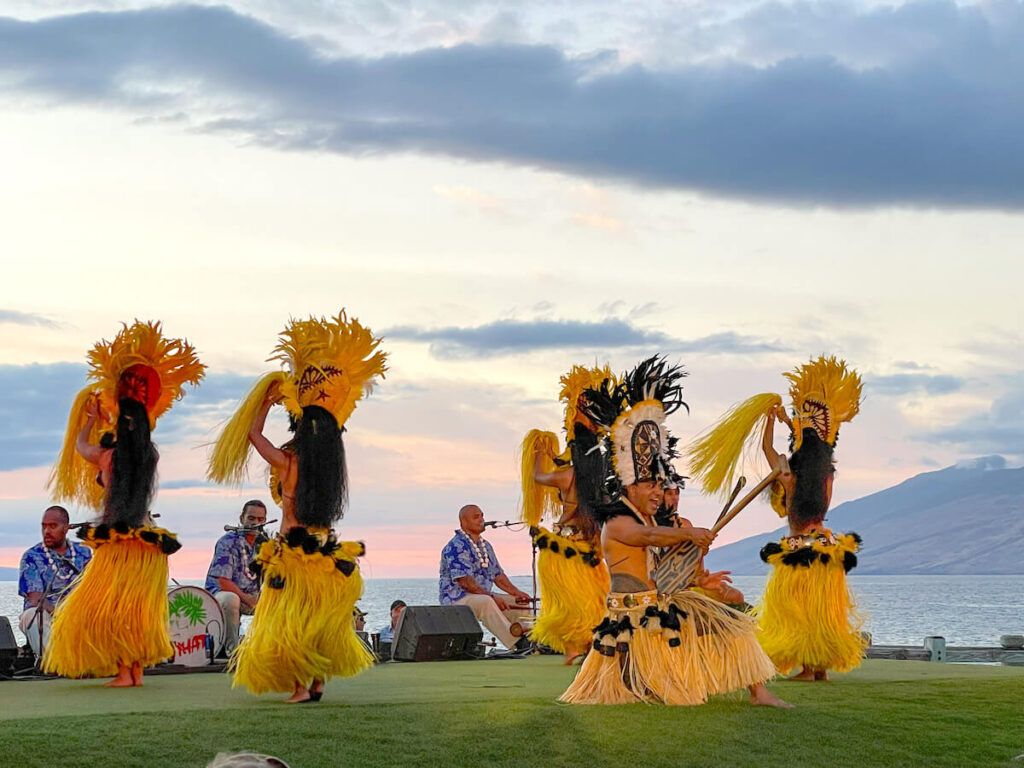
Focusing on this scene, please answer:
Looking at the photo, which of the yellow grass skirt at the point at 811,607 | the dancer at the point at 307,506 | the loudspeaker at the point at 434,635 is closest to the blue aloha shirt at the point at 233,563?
the loudspeaker at the point at 434,635

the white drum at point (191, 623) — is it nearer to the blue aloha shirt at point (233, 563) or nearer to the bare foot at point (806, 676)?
the blue aloha shirt at point (233, 563)

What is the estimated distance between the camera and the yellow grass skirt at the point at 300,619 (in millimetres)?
7977

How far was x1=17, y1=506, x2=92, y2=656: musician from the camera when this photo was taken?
10422 mm

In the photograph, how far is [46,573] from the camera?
34.8 feet

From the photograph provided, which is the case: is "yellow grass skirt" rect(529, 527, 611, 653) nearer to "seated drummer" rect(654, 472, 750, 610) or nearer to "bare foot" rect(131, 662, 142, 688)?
"seated drummer" rect(654, 472, 750, 610)

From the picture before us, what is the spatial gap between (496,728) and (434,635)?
4.68 m

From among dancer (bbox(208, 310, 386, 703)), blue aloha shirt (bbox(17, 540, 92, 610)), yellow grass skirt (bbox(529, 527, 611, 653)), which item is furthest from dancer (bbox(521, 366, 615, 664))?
blue aloha shirt (bbox(17, 540, 92, 610))

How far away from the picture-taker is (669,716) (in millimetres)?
7746

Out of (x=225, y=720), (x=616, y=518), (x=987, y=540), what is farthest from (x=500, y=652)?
(x=987, y=540)

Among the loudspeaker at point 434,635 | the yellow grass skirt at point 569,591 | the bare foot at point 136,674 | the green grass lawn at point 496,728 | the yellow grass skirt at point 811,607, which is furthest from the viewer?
the loudspeaker at point 434,635

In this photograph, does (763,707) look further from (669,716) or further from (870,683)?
(870,683)

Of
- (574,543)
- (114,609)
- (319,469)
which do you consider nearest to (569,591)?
(574,543)

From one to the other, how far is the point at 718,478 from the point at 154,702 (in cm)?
384

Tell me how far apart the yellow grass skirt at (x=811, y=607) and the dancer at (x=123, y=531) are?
378 cm
